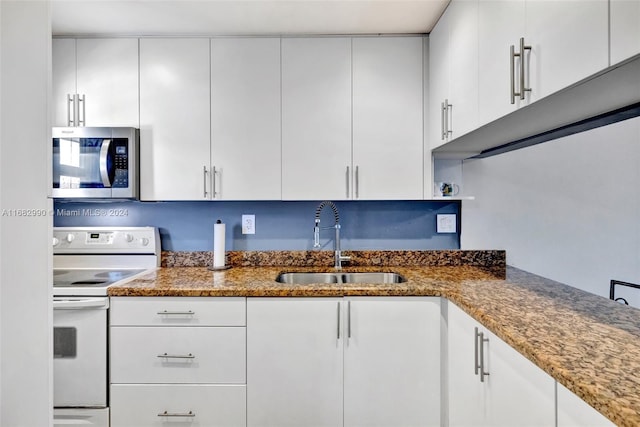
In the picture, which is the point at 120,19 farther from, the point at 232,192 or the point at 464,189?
the point at 464,189

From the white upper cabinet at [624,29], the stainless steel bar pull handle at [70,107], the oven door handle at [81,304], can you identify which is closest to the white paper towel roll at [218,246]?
the oven door handle at [81,304]

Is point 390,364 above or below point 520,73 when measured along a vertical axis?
below

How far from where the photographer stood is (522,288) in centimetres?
163

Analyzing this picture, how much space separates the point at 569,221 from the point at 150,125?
2.27 metres

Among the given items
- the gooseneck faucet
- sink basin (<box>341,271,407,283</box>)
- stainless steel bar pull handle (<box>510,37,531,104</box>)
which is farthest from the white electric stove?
stainless steel bar pull handle (<box>510,37,531,104</box>)

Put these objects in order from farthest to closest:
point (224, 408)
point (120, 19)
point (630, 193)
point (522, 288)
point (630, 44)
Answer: point (120, 19)
point (224, 408)
point (522, 288)
point (630, 193)
point (630, 44)

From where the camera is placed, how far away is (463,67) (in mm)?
1678

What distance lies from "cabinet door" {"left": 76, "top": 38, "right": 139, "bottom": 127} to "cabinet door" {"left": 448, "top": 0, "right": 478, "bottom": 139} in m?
1.78

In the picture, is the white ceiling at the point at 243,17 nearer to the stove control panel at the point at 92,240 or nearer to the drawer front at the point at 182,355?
the stove control panel at the point at 92,240

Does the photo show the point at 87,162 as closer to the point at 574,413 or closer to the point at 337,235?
the point at 337,235

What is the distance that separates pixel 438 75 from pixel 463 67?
336 mm

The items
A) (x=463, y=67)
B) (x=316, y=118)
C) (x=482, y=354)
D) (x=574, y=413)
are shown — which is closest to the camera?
(x=574, y=413)

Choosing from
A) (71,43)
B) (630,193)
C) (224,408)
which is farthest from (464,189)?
(71,43)

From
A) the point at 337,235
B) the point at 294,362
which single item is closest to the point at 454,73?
the point at 337,235
